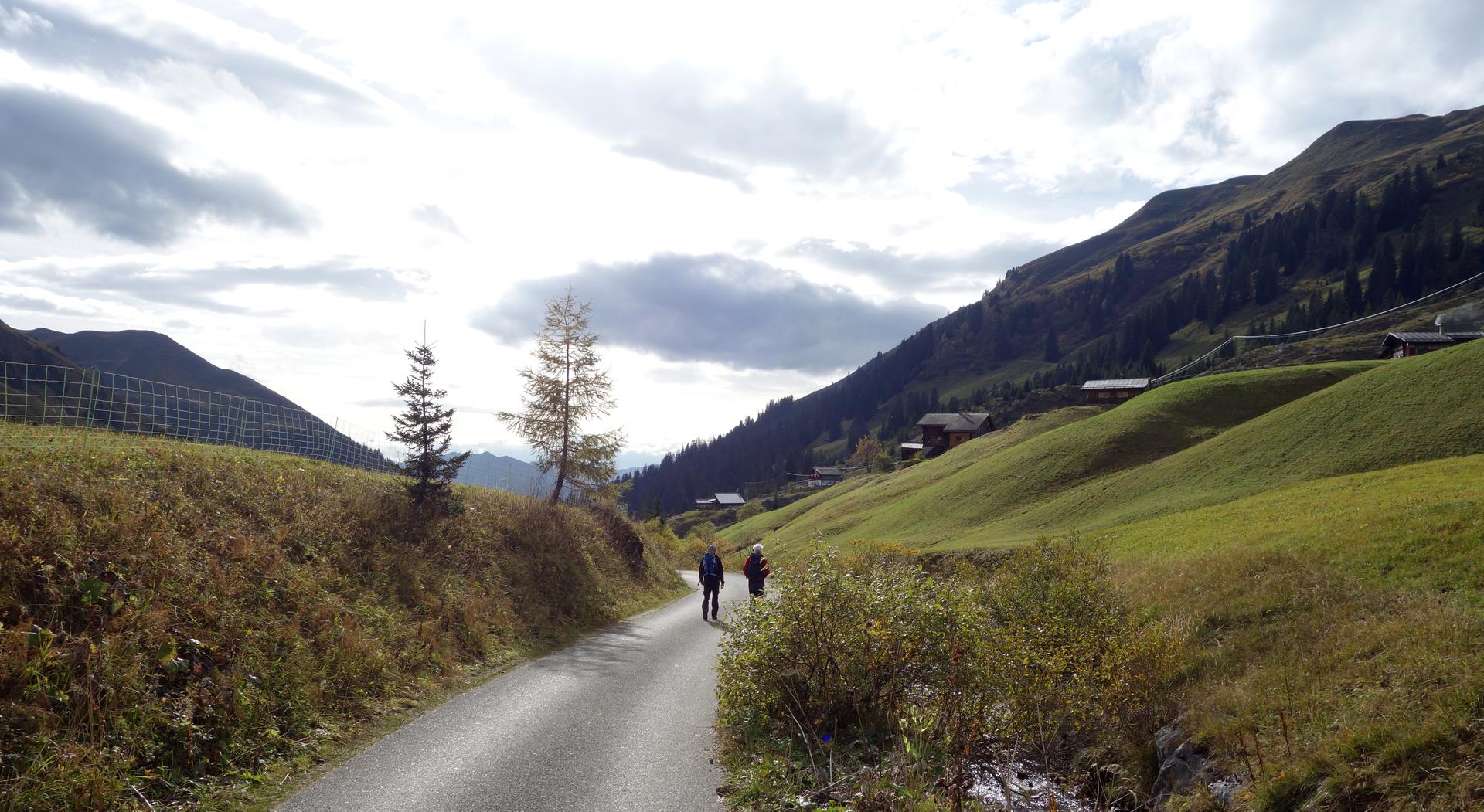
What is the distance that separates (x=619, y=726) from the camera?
37.6 feet

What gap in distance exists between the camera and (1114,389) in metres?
129

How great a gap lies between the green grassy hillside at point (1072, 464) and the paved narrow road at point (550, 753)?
98.2 ft

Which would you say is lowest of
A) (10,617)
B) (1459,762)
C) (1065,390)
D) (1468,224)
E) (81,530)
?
(1459,762)

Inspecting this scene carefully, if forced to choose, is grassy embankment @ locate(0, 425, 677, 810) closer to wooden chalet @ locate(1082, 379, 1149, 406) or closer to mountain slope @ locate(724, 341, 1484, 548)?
mountain slope @ locate(724, 341, 1484, 548)

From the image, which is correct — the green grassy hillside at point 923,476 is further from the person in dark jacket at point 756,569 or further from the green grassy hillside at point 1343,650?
the green grassy hillside at point 1343,650

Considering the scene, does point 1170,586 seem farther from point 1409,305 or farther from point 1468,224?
point 1468,224

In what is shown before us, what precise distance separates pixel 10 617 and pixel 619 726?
7974 millimetres

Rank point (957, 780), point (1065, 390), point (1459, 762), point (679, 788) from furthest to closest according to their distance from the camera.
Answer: point (1065, 390) < point (679, 788) < point (1459, 762) < point (957, 780)

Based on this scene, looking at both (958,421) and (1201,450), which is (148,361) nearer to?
(958,421)

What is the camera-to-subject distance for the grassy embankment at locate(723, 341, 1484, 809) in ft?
30.8

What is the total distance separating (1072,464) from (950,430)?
9109cm

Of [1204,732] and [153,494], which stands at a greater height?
[153,494]

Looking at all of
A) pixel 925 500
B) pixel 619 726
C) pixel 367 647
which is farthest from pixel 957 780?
pixel 925 500

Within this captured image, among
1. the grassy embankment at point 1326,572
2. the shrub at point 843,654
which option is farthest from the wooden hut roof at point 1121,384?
the shrub at point 843,654
